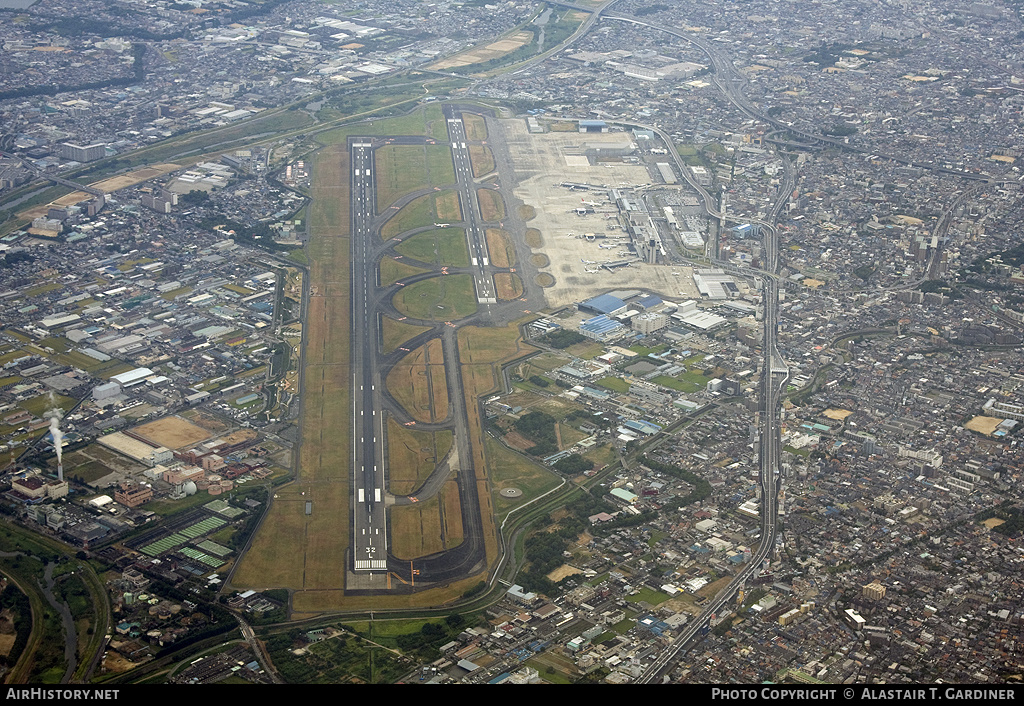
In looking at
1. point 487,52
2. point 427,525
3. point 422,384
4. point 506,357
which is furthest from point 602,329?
point 487,52

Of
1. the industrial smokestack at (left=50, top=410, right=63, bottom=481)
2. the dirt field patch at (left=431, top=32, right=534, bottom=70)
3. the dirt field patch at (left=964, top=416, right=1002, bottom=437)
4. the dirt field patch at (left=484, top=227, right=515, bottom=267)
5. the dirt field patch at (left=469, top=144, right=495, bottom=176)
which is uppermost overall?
the dirt field patch at (left=431, top=32, right=534, bottom=70)

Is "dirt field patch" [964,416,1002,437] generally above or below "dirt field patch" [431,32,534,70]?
below

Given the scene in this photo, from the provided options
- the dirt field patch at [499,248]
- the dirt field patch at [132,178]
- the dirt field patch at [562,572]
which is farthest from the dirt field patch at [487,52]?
the dirt field patch at [562,572]

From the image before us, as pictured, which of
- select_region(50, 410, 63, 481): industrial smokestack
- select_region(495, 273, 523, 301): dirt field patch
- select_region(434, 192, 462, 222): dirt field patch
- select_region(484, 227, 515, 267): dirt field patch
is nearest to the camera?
select_region(50, 410, 63, 481): industrial smokestack

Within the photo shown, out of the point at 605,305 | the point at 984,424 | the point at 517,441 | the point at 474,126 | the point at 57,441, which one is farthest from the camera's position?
the point at 474,126

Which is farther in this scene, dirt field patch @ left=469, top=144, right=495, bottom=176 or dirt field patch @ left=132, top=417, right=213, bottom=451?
dirt field patch @ left=469, top=144, right=495, bottom=176

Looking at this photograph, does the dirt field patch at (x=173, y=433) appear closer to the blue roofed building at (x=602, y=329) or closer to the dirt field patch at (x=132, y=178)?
the blue roofed building at (x=602, y=329)

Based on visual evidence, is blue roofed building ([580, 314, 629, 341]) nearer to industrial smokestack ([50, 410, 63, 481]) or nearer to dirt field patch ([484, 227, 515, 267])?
dirt field patch ([484, 227, 515, 267])

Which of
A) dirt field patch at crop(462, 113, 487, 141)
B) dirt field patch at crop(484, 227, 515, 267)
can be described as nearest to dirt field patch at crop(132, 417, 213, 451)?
dirt field patch at crop(484, 227, 515, 267)

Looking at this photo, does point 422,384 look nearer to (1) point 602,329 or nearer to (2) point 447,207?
(1) point 602,329

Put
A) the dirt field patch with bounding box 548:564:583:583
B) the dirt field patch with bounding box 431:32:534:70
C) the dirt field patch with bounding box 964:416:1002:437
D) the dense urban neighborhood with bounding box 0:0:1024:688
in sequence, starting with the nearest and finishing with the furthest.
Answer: the dense urban neighborhood with bounding box 0:0:1024:688 → the dirt field patch with bounding box 548:564:583:583 → the dirt field patch with bounding box 964:416:1002:437 → the dirt field patch with bounding box 431:32:534:70
